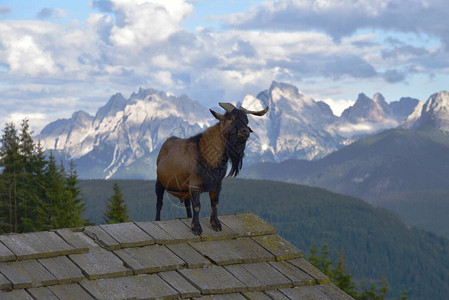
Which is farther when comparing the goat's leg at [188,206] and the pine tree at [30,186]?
the pine tree at [30,186]

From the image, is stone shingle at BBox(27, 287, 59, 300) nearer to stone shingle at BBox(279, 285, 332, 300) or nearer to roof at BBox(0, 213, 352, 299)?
roof at BBox(0, 213, 352, 299)

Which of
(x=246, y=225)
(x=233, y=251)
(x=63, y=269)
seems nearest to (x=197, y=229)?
(x=233, y=251)

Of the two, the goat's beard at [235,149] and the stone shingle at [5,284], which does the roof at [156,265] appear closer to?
the stone shingle at [5,284]

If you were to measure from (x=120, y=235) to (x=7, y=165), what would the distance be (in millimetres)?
67927

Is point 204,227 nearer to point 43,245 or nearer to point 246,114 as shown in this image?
point 246,114

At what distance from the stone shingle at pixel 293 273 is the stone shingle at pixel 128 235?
5.40 feet

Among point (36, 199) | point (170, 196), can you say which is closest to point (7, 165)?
point (36, 199)

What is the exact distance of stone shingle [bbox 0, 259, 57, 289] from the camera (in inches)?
314

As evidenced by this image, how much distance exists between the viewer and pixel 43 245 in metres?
8.77

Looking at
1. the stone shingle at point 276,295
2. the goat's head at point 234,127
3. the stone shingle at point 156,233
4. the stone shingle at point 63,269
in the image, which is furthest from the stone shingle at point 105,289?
the goat's head at point 234,127

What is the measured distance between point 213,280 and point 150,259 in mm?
759

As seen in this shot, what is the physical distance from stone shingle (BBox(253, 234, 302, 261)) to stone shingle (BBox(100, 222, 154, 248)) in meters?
1.65

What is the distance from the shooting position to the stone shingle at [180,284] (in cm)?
856

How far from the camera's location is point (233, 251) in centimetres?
995
